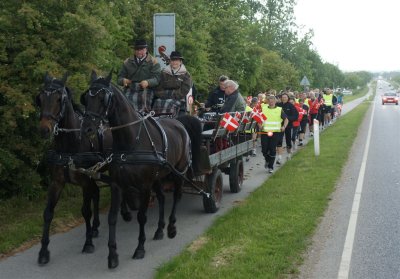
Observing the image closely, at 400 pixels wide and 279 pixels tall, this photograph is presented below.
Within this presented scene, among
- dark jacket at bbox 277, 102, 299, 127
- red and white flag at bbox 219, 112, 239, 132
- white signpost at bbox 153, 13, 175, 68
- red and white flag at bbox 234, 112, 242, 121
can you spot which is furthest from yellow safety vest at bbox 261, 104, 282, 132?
red and white flag at bbox 219, 112, 239, 132

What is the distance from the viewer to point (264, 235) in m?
7.38

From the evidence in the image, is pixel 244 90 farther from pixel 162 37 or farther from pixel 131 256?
pixel 131 256

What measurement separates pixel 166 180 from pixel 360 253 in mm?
3083

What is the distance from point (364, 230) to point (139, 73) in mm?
4245

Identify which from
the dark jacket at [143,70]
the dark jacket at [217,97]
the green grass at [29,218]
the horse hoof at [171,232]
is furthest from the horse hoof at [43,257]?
the dark jacket at [217,97]

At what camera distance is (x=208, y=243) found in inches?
276

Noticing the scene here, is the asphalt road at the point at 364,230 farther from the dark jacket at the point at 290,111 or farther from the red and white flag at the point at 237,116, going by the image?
the red and white flag at the point at 237,116

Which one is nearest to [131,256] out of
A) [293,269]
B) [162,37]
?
[293,269]

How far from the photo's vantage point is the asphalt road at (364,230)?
6176mm

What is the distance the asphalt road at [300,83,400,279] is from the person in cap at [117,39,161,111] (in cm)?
342

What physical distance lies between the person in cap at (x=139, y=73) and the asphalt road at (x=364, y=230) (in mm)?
3422

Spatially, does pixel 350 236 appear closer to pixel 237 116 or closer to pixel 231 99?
pixel 237 116

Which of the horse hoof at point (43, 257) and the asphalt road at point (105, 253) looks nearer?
the asphalt road at point (105, 253)

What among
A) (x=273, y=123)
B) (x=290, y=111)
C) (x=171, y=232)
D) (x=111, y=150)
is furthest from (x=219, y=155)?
(x=290, y=111)
